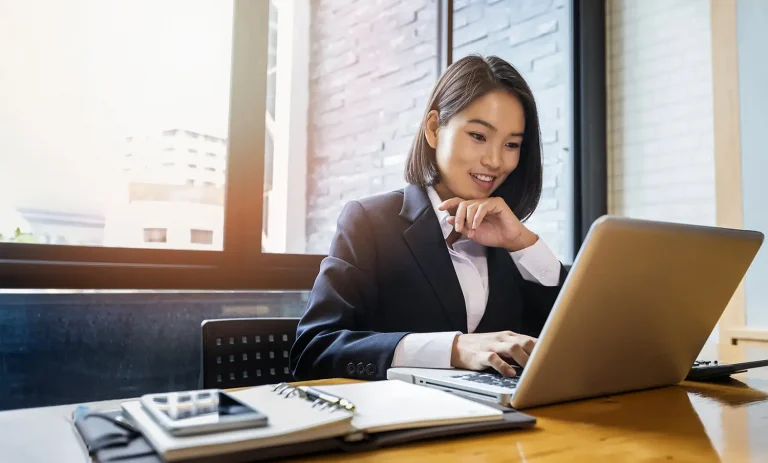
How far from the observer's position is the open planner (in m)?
0.49

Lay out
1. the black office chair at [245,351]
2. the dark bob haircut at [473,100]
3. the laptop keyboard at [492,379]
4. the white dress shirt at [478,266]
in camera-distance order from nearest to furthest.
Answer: the laptop keyboard at [492,379] → the black office chair at [245,351] → the white dress shirt at [478,266] → the dark bob haircut at [473,100]

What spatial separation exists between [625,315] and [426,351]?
12.7 inches

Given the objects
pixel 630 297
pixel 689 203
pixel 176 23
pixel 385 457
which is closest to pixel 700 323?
pixel 630 297

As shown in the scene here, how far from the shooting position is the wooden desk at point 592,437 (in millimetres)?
→ 541

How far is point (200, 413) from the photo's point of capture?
1.75 ft

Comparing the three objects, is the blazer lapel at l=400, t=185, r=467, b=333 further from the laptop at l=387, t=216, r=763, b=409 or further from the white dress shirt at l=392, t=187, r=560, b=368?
the laptop at l=387, t=216, r=763, b=409

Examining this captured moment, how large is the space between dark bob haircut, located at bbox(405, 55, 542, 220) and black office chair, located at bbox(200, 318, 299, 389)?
1.70 feet

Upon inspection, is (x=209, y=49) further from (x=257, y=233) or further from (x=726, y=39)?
(x=726, y=39)

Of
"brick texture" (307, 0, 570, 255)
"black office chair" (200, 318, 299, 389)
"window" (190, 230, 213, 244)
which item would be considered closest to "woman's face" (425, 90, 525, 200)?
"black office chair" (200, 318, 299, 389)

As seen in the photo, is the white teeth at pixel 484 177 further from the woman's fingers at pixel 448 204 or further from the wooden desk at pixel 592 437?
the wooden desk at pixel 592 437

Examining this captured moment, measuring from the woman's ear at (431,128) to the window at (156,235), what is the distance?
47.2 inches

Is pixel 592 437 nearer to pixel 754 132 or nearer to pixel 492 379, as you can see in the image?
pixel 492 379

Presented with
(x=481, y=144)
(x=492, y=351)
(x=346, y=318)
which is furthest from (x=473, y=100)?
(x=492, y=351)

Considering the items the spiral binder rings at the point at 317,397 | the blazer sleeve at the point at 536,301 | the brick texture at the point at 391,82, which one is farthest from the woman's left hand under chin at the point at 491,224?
the brick texture at the point at 391,82
